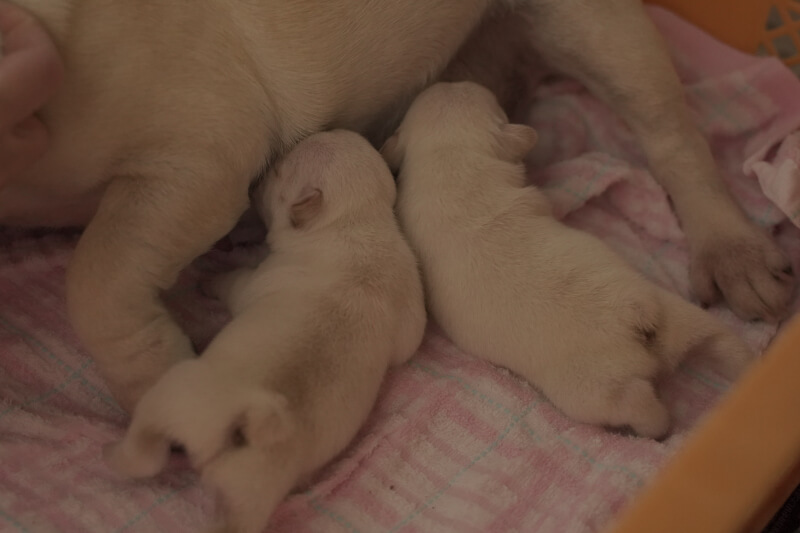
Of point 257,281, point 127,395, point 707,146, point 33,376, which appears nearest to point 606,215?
point 707,146

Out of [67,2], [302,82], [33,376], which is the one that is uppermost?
[67,2]

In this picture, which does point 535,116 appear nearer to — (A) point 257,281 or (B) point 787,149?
(B) point 787,149

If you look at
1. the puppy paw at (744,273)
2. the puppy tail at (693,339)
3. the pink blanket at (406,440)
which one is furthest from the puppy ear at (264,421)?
the puppy paw at (744,273)

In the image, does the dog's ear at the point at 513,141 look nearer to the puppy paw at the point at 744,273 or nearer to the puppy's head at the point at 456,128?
the puppy's head at the point at 456,128

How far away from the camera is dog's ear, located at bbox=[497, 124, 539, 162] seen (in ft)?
5.05

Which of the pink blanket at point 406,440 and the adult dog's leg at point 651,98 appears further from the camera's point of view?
the adult dog's leg at point 651,98

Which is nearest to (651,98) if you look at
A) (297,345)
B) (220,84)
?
(220,84)

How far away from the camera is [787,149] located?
176cm

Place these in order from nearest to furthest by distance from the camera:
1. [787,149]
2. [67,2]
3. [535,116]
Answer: [67,2], [787,149], [535,116]

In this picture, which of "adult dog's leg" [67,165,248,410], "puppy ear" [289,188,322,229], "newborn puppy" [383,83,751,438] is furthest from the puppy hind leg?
"adult dog's leg" [67,165,248,410]

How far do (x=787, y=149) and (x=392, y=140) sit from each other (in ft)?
2.75

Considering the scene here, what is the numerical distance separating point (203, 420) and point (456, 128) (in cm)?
74

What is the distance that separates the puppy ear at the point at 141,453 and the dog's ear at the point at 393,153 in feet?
2.39

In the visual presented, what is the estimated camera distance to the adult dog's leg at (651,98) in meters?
1.67
